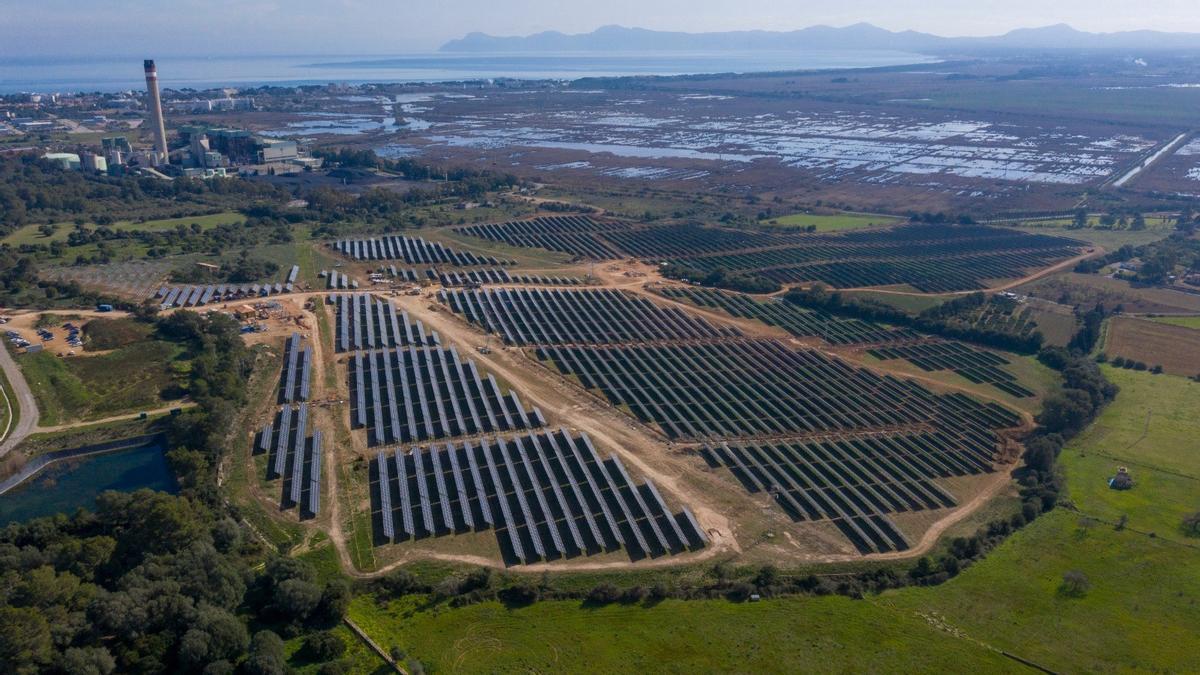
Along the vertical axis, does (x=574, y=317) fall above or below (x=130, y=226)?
below

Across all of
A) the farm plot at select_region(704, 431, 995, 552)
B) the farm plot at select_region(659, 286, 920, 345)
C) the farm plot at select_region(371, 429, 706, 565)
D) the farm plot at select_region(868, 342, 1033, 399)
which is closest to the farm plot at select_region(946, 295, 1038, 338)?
the farm plot at select_region(868, 342, 1033, 399)

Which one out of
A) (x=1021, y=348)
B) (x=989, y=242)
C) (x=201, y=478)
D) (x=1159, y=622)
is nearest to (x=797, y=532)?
(x=1159, y=622)

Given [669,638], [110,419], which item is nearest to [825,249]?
[669,638]

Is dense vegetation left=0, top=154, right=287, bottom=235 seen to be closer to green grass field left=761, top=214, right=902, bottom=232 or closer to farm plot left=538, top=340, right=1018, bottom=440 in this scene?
green grass field left=761, top=214, right=902, bottom=232

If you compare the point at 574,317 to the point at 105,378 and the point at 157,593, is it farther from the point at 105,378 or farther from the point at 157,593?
the point at 157,593

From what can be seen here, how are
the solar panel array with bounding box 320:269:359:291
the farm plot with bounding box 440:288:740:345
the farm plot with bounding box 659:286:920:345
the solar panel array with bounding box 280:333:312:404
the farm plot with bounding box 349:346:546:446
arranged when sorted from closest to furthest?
the farm plot with bounding box 349:346:546:446
the solar panel array with bounding box 280:333:312:404
the farm plot with bounding box 440:288:740:345
the farm plot with bounding box 659:286:920:345
the solar panel array with bounding box 320:269:359:291
